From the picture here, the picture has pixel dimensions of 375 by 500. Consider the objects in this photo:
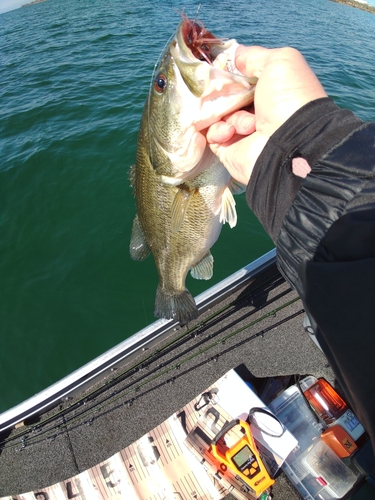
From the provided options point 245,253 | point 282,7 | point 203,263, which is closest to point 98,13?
point 282,7

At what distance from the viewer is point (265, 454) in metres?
2.74

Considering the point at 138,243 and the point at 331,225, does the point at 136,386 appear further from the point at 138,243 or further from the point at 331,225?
the point at 331,225

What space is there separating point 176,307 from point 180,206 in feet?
3.51

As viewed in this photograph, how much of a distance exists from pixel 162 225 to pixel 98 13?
21882mm

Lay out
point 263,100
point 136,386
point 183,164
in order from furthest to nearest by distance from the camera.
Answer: point 136,386 < point 183,164 < point 263,100

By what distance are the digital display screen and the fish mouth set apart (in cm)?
256

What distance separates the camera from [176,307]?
3064mm

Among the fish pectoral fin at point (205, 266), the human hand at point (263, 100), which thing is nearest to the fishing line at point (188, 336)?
the fish pectoral fin at point (205, 266)

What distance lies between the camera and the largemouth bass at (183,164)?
6.03 feet

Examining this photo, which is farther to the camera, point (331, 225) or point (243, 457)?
point (243, 457)

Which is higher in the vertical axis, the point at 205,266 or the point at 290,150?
the point at 290,150

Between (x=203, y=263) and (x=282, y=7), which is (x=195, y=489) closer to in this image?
(x=203, y=263)

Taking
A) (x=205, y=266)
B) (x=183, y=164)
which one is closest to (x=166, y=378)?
(x=205, y=266)

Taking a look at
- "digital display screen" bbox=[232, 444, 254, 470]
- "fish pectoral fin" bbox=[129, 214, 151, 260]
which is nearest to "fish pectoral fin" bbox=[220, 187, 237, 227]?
"fish pectoral fin" bbox=[129, 214, 151, 260]
